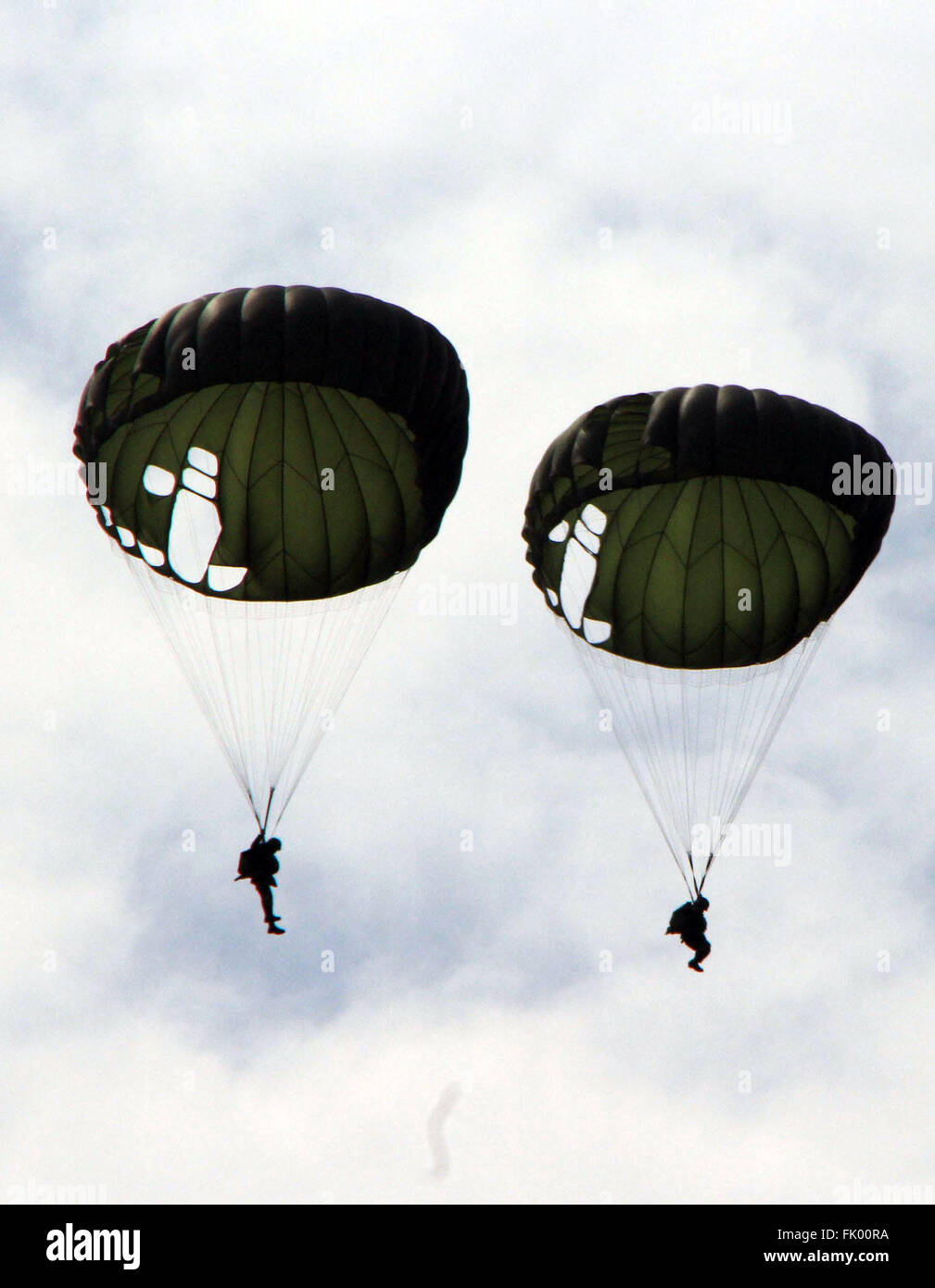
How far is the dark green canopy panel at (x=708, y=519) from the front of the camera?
99.9 ft

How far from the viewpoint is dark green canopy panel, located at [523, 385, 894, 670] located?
99.9ft

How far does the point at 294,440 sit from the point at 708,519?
17.2 ft

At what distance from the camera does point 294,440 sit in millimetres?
30922

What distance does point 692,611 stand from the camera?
3219 cm

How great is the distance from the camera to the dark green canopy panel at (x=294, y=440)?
29953 mm

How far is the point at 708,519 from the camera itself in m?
32.0

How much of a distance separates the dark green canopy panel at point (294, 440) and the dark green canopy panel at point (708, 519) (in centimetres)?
167

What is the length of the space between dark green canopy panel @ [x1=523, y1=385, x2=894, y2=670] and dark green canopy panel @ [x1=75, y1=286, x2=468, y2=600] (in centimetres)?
167

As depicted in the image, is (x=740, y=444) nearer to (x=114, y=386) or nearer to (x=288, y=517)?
(x=288, y=517)
